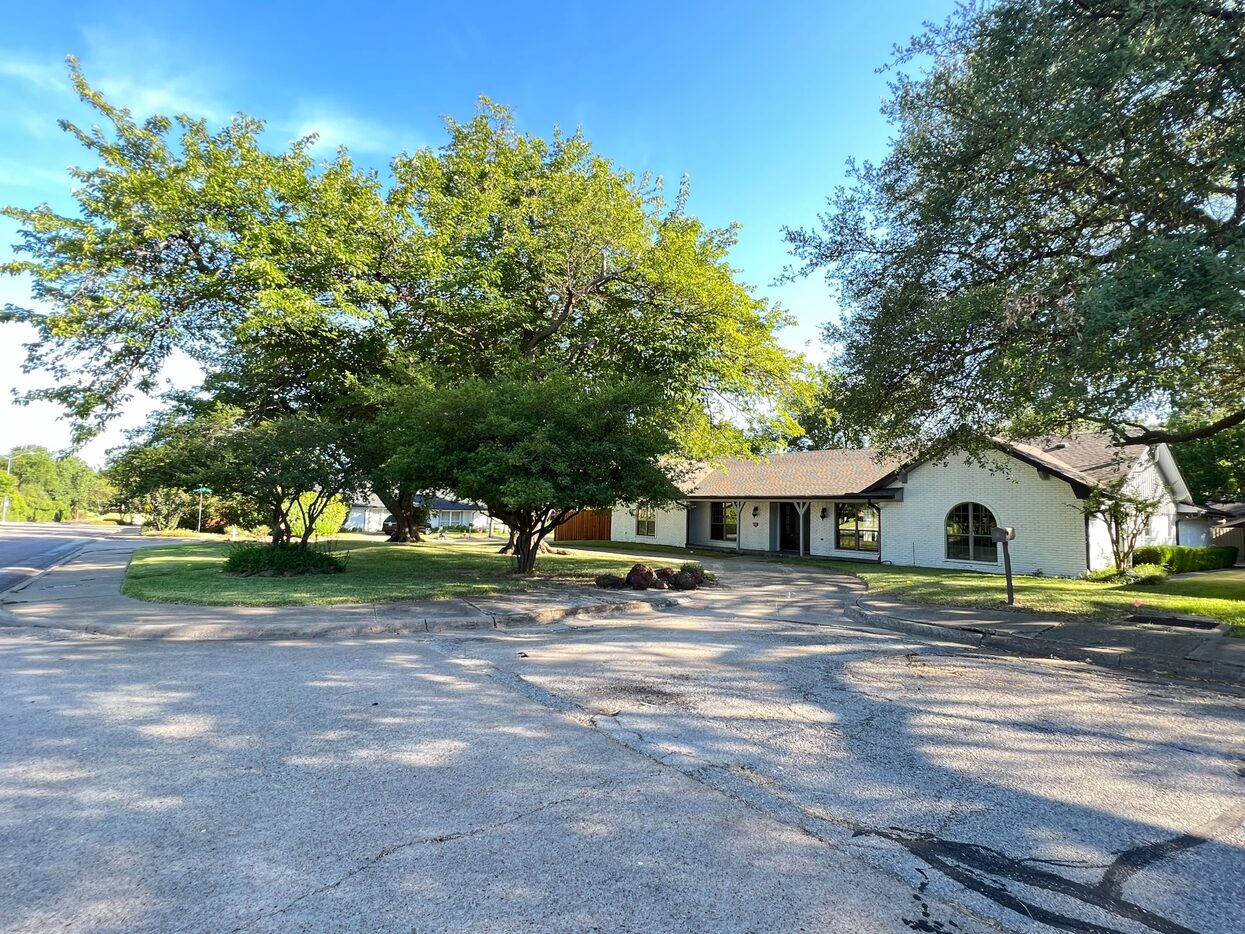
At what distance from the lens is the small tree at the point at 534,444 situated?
41.6ft

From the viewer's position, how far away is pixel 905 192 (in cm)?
1055

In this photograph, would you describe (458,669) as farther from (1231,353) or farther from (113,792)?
(1231,353)

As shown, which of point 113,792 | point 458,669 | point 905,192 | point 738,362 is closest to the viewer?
point 113,792

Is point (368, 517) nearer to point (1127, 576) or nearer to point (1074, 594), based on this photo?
point (1127, 576)

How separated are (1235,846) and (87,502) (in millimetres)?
114417

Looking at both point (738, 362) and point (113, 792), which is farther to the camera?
point (738, 362)

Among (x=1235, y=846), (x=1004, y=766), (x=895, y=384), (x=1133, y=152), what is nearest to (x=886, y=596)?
(x=895, y=384)

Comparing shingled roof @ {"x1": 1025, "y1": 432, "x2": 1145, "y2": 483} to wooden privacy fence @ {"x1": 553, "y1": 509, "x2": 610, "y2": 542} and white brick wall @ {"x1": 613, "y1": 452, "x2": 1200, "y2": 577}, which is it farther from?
wooden privacy fence @ {"x1": 553, "y1": 509, "x2": 610, "y2": 542}

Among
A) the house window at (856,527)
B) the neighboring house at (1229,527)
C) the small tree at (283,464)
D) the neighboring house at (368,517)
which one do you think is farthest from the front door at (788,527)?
the neighboring house at (368,517)

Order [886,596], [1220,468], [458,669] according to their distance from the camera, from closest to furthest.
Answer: [458,669], [886,596], [1220,468]

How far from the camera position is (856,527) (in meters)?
25.5

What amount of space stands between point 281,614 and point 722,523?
2336 centimetres

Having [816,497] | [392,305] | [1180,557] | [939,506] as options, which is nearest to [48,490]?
[392,305]

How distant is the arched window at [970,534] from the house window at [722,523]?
1013 centimetres
